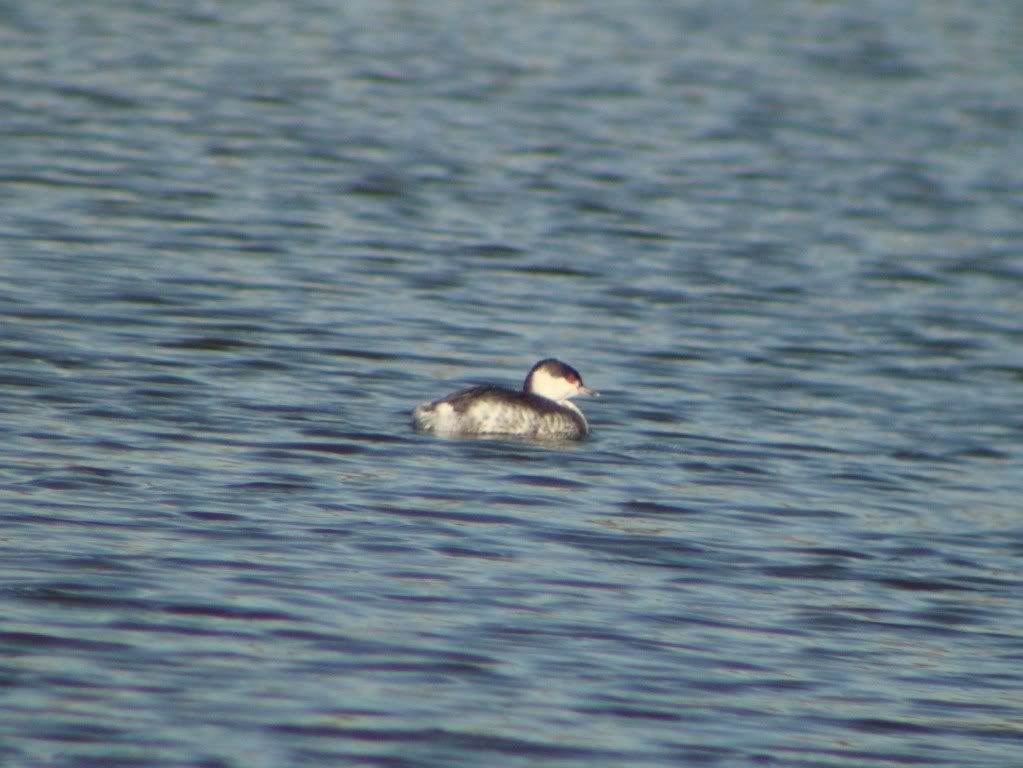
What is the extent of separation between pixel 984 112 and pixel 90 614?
23105mm

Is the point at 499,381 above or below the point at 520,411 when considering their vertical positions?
above

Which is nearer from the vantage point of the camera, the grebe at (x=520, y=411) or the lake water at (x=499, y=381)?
the lake water at (x=499, y=381)

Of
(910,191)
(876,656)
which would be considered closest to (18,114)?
(910,191)

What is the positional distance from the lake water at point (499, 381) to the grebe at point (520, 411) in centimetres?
13

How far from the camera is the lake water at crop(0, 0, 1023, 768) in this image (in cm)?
822

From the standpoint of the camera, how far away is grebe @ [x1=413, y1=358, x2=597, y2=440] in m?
12.7

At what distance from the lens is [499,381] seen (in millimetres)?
14938

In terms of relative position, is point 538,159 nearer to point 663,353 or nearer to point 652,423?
point 663,353

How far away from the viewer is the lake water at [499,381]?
822 centimetres

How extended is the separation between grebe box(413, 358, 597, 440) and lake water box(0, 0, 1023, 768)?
133 millimetres

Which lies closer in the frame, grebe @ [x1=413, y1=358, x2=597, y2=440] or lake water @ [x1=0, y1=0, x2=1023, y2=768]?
lake water @ [x1=0, y1=0, x2=1023, y2=768]

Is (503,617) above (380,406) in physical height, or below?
below

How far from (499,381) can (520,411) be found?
6.61ft

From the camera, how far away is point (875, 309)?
1858cm
